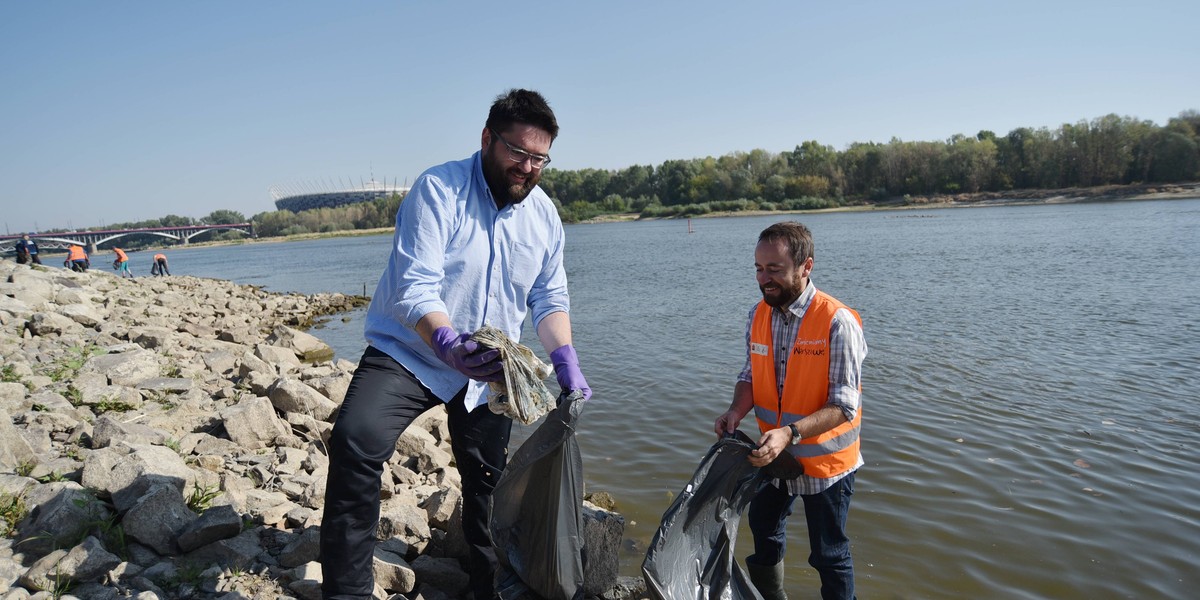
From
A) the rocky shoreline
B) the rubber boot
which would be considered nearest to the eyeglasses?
the rocky shoreline

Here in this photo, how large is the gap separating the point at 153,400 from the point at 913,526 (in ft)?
20.2

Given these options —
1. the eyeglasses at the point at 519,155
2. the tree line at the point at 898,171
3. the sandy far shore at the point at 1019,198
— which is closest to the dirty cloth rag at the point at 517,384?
the eyeglasses at the point at 519,155

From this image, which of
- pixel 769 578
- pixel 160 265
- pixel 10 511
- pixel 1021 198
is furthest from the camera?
pixel 1021 198

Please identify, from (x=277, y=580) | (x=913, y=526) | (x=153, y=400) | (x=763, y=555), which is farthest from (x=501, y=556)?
(x=153, y=400)

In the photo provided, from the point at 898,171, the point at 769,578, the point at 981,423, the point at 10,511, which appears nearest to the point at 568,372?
the point at 769,578

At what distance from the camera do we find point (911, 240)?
3241 centimetres

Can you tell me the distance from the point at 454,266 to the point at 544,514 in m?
1.12

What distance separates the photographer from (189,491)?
3418 millimetres

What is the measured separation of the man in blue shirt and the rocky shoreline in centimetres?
63

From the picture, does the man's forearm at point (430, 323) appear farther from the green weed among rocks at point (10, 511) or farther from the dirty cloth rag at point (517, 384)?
the green weed among rocks at point (10, 511)

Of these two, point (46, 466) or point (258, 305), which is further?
point (258, 305)

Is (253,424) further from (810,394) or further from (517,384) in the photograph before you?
(810,394)

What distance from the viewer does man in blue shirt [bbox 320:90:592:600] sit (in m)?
2.44

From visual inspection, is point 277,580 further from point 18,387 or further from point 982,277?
point 982,277
